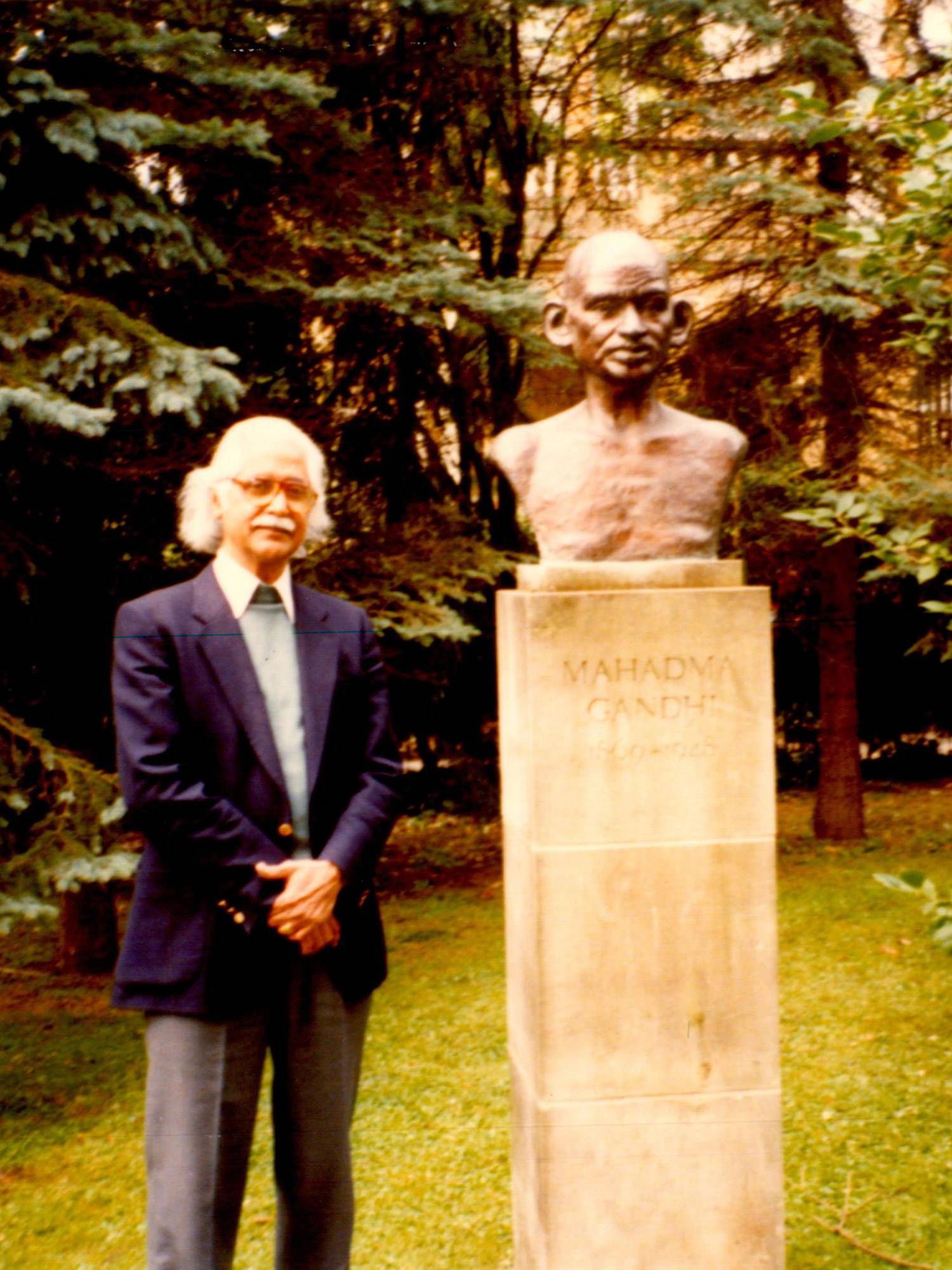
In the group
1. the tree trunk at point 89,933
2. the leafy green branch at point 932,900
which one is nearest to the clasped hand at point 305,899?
the leafy green branch at point 932,900

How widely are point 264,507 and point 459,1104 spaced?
335cm

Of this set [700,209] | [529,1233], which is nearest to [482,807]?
[700,209]

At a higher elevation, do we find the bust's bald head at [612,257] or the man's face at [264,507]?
the bust's bald head at [612,257]

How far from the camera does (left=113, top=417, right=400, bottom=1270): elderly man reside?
289 cm

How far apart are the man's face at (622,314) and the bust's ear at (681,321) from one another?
82 millimetres

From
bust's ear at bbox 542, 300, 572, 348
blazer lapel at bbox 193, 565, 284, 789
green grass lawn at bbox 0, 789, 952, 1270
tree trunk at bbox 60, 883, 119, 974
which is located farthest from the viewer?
tree trunk at bbox 60, 883, 119, 974

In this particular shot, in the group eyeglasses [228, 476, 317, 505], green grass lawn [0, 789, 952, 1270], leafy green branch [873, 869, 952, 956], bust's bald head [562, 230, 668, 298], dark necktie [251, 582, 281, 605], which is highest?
bust's bald head [562, 230, 668, 298]

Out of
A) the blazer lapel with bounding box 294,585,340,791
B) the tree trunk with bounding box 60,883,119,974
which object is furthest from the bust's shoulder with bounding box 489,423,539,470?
the tree trunk with bounding box 60,883,119,974

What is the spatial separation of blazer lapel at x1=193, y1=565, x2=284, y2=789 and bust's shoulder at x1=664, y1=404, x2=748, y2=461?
144 cm

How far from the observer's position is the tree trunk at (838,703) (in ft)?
32.2

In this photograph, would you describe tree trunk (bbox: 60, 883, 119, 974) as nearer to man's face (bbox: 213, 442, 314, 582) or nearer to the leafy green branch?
man's face (bbox: 213, 442, 314, 582)

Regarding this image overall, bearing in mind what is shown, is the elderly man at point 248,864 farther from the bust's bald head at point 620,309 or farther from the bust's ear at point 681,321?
the bust's ear at point 681,321

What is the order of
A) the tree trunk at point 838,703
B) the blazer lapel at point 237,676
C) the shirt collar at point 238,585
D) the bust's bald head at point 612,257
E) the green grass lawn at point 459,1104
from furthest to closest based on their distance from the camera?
1. the tree trunk at point 838,703
2. the green grass lawn at point 459,1104
3. the bust's bald head at point 612,257
4. the shirt collar at point 238,585
5. the blazer lapel at point 237,676

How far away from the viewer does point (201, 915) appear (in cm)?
296
